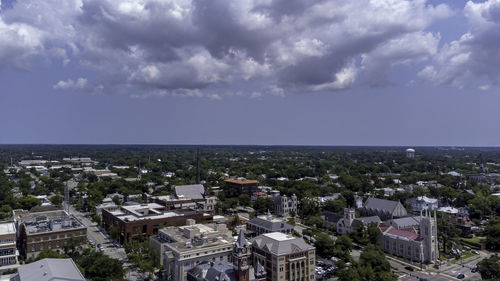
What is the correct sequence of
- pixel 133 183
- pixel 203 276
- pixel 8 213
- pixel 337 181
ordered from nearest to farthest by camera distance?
pixel 203 276 → pixel 8 213 → pixel 133 183 → pixel 337 181

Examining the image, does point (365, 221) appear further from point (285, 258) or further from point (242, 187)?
point (242, 187)

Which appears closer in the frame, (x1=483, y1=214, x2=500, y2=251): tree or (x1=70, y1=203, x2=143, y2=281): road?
(x1=70, y1=203, x2=143, y2=281): road

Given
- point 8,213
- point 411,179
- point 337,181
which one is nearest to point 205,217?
point 8,213

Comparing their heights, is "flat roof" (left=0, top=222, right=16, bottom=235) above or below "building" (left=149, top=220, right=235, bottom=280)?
above

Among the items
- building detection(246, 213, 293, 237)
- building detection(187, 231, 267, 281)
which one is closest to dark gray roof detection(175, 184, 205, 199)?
building detection(246, 213, 293, 237)

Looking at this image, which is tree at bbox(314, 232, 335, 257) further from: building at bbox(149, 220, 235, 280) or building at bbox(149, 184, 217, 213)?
building at bbox(149, 184, 217, 213)

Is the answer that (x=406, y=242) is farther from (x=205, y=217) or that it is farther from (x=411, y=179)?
(x=411, y=179)

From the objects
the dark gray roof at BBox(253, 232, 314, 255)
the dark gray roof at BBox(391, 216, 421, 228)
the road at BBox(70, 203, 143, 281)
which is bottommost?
the road at BBox(70, 203, 143, 281)
